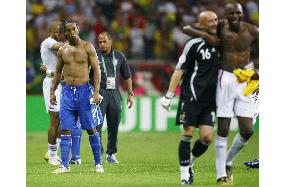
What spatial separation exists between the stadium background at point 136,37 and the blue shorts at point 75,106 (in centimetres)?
430

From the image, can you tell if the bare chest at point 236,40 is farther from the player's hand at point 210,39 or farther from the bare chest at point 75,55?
the bare chest at point 75,55

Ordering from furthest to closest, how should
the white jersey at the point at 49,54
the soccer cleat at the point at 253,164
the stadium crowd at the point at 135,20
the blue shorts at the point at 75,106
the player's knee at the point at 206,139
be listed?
the stadium crowd at the point at 135,20 < the white jersey at the point at 49,54 < the soccer cleat at the point at 253,164 < the blue shorts at the point at 75,106 < the player's knee at the point at 206,139

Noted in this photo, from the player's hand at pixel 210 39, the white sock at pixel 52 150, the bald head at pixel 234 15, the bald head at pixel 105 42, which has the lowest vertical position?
the white sock at pixel 52 150

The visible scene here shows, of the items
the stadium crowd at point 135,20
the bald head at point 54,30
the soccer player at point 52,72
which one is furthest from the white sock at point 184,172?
the stadium crowd at point 135,20

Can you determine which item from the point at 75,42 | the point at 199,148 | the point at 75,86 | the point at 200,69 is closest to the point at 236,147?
the point at 199,148

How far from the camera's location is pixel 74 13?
17.0 metres

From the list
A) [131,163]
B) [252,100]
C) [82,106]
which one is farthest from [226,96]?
[131,163]

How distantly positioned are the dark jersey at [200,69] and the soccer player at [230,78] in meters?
0.10

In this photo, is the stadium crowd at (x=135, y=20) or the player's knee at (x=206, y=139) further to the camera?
the stadium crowd at (x=135, y=20)

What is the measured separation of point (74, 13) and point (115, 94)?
15.4 ft

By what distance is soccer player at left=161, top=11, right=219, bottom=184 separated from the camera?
9.80 m

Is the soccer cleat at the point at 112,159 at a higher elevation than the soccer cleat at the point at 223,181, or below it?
higher

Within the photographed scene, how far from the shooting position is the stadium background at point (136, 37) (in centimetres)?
1602

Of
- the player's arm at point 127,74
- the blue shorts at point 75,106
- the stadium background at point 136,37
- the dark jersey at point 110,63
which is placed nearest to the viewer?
the blue shorts at point 75,106
